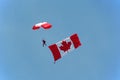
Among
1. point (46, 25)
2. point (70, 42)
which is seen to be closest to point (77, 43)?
point (70, 42)

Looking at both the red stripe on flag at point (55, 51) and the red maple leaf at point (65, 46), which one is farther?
the red maple leaf at point (65, 46)

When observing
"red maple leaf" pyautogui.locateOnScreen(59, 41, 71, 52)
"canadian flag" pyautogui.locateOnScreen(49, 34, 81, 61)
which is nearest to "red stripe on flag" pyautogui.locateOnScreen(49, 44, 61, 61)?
"canadian flag" pyautogui.locateOnScreen(49, 34, 81, 61)

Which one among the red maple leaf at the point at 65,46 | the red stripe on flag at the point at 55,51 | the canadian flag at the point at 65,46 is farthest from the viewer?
the red maple leaf at the point at 65,46

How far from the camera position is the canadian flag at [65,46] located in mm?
37875

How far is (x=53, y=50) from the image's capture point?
37688 mm

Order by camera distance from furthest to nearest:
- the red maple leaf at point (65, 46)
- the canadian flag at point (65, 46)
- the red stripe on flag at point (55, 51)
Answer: the red maple leaf at point (65, 46) < the canadian flag at point (65, 46) < the red stripe on flag at point (55, 51)

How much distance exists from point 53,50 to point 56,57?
687 millimetres

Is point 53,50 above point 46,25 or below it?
below

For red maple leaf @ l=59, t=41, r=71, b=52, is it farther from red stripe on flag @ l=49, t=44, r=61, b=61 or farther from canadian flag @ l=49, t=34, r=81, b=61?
red stripe on flag @ l=49, t=44, r=61, b=61

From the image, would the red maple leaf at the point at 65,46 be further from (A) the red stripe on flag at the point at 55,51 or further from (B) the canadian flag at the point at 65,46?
(A) the red stripe on flag at the point at 55,51

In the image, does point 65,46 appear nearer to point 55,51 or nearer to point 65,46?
point 65,46

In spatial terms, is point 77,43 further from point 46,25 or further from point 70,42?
point 46,25

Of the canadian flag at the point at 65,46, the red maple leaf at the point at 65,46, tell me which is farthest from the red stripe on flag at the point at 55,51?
the red maple leaf at the point at 65,46

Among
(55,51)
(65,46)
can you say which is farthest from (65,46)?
(55,51)
